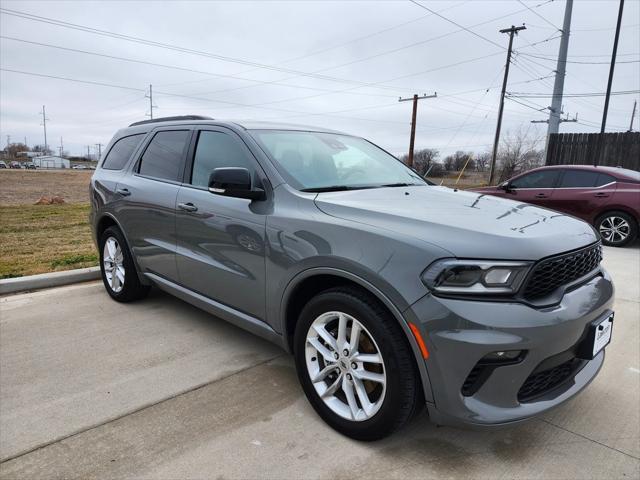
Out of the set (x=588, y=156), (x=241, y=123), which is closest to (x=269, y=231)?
(x=241, y=123)

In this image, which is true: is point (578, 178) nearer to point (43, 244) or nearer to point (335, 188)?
point (335, 188)

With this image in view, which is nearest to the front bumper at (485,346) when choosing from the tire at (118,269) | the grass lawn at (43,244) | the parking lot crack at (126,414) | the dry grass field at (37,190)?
the parking lot crack at (126,414)

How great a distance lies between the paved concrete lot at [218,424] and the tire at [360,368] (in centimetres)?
16

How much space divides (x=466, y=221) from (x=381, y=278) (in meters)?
0.52

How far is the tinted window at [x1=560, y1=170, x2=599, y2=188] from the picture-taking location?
855 centimetres

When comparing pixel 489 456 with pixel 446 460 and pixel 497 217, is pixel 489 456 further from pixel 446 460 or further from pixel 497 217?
pixel 497 217

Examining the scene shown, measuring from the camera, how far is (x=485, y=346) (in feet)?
6.21

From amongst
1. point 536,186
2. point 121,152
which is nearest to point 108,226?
point 121,152

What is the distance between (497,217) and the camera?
2.39 m

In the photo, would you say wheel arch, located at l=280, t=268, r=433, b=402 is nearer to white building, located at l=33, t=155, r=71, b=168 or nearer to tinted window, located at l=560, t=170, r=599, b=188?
tinted window, located at l=560, t=170, r=599, b=188

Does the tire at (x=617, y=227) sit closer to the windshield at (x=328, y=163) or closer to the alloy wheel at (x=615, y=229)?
the alloy wheel at (x=615, y=229)

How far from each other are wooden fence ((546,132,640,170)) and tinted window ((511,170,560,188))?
801cm

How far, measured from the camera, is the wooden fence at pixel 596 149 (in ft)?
49.0

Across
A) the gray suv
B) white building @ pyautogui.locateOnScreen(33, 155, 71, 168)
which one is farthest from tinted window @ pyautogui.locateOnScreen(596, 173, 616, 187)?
white building @ pyautogui.locateOnScreen(33, 155, 71, 168)
